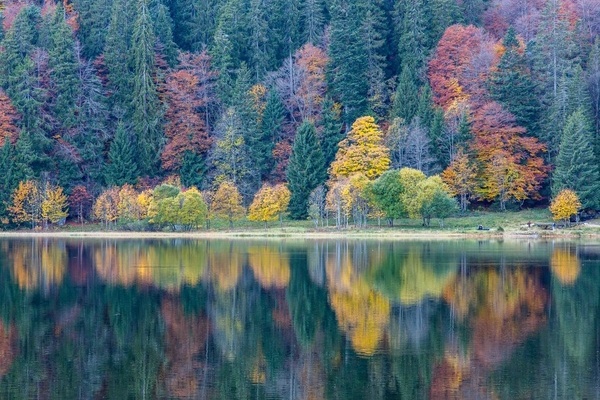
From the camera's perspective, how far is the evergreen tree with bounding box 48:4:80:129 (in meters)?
111

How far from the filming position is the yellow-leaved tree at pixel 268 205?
312 ft

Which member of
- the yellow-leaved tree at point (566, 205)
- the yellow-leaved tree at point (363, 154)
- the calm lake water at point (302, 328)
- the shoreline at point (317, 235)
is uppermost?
the yellow-leaved tree at point (363, 154)

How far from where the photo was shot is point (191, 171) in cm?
10862

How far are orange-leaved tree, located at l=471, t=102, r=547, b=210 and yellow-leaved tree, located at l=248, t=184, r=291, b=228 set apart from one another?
2049 cm

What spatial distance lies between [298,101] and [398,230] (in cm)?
3168

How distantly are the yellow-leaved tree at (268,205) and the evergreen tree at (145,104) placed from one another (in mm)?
19447

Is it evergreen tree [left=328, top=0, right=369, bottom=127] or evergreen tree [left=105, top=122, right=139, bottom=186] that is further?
evergreen tree [left=328, top=0, right=369, bottom=127]

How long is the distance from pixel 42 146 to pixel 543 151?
56824mm

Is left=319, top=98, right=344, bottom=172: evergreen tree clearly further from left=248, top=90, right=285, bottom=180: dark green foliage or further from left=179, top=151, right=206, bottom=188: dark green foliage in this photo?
left=179, top=151, right=206, bottom=188: dark green foliage

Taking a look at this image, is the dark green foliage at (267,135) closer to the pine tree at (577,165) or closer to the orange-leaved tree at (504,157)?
the orange-leaved tree at (504,157)

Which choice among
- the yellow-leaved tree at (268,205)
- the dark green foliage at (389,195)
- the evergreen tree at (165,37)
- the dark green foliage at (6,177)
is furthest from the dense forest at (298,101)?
the dark green foliage at (389,195)

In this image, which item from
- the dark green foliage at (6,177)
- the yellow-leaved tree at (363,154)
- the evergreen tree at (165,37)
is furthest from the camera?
the evergreen tree at (165,37)

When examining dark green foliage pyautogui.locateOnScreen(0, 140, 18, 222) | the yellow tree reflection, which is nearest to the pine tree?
the yellow tree reflection

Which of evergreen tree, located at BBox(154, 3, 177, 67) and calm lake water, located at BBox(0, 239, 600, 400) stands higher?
evergreen tree, located at BBox(154, 3, 177, 67)
